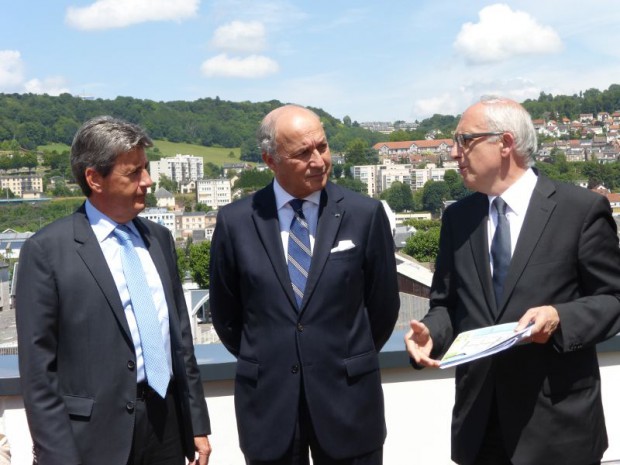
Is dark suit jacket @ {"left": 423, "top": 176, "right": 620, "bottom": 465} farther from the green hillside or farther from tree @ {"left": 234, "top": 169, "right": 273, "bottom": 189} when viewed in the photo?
the green hillside

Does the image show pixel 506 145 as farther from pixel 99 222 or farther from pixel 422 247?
pixel 422 247

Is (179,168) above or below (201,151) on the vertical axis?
below

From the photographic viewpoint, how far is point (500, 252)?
2.37 metres

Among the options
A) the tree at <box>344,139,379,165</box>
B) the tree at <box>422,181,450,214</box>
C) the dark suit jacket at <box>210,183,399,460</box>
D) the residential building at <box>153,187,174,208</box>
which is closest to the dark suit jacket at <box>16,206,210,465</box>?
the dark suit jacket at <box>210,183,399,460</box>

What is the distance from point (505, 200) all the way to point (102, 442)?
133 centimetres

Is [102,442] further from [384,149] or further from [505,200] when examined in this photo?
[384,149]

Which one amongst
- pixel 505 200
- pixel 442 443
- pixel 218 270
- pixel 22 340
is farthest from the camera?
pixel 442 443

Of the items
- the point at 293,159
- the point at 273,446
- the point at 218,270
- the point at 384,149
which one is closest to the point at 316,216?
the point at 293,159

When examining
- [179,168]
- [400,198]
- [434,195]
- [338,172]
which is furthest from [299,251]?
[179,168]

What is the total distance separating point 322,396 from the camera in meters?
2.41

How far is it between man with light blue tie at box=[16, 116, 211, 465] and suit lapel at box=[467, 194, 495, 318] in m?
0.91

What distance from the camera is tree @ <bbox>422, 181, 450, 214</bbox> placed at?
338 ft

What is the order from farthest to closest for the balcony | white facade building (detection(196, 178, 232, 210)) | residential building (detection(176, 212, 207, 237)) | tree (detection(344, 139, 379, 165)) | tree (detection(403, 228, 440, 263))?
1. tree (detection(344, 139, 379, 165))
2. white facade building (detection(196, 178, 232, 210))
3. residential building (detection(176, 212, 207, 237))
4. tree (detection(403, 228, 440, 263))
5. the balcony

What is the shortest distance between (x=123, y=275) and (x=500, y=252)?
109 centimetres
